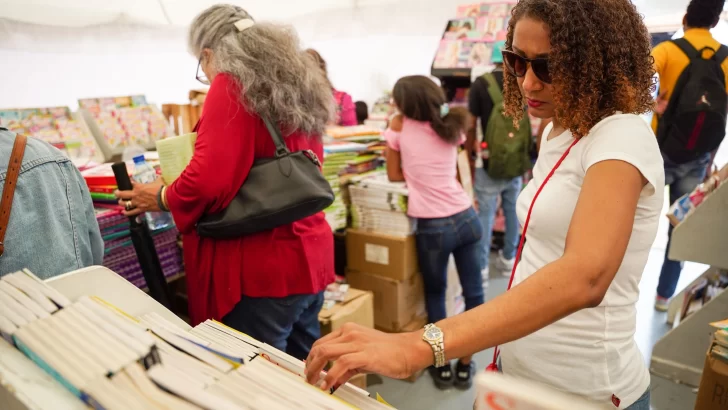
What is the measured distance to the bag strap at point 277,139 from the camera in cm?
144

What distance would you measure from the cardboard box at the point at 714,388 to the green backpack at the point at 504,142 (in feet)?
6.51

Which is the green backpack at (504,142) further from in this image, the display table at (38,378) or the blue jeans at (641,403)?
the display table at (38,378)

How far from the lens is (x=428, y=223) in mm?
2510

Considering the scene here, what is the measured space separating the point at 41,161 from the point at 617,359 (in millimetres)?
1346

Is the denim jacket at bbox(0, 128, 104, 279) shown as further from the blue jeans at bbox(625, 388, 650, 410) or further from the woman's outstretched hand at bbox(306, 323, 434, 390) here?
the blue jeans at bbox(625, 388, 650, 410)

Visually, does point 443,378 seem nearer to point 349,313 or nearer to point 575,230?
point 349,313

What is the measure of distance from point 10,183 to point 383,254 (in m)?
1.94

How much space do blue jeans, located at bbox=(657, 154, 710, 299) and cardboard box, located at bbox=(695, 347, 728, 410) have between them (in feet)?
5.67

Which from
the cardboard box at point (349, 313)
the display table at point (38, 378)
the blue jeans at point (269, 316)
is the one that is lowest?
the cardboard box at point (349, 313)

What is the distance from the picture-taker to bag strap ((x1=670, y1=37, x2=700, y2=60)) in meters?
2.80

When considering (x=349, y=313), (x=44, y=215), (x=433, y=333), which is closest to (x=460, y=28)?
(x=349, y=313)

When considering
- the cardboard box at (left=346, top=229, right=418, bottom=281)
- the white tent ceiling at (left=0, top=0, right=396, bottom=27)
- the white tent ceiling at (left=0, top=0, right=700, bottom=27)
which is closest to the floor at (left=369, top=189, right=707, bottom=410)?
the cardboard box at (left=346, top=229, right=418, bottom=281)

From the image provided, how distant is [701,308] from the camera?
2346 millimetres

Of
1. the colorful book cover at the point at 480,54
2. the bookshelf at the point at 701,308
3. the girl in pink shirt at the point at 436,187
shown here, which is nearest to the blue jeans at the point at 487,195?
the girl in pink shirt at the point at 436,187
